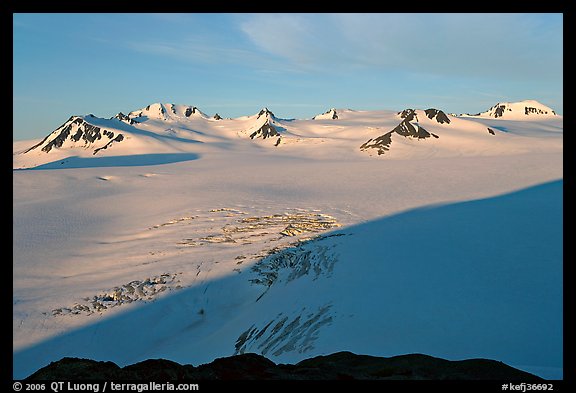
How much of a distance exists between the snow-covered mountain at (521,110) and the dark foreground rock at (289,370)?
16738 cm

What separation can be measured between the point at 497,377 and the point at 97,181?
5460 cm

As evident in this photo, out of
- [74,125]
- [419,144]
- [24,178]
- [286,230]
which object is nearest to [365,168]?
[419,144]

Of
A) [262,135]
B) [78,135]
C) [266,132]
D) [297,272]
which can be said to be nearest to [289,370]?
[297,272]

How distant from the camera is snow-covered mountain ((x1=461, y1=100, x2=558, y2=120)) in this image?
14465cm

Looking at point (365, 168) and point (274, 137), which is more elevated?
point (274, 137)

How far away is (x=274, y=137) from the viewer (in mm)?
126500

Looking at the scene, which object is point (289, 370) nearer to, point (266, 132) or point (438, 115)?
point (438, 115)

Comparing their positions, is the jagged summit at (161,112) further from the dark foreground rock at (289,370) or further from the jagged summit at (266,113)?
the dark foreground rock at (289,370)

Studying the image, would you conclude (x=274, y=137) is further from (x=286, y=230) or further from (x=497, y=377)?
(x=497, y=377)

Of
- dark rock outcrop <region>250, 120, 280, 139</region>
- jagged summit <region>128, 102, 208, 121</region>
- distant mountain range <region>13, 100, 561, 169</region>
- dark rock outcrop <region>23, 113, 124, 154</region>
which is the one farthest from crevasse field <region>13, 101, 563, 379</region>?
jagged summit <region>128, 102, 208, 121</region>

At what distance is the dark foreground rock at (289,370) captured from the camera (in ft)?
15.0

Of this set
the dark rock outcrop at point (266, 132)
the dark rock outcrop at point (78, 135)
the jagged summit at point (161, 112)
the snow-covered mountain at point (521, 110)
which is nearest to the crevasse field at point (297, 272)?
the dark rock outcrop at point (78, 135)

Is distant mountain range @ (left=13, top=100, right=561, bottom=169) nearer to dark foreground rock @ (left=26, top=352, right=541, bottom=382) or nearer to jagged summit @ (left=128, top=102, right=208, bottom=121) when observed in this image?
jagged summit @ (left=128, top=102, right=208, bottom=121)

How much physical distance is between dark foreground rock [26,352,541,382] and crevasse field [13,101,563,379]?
8.15ft
